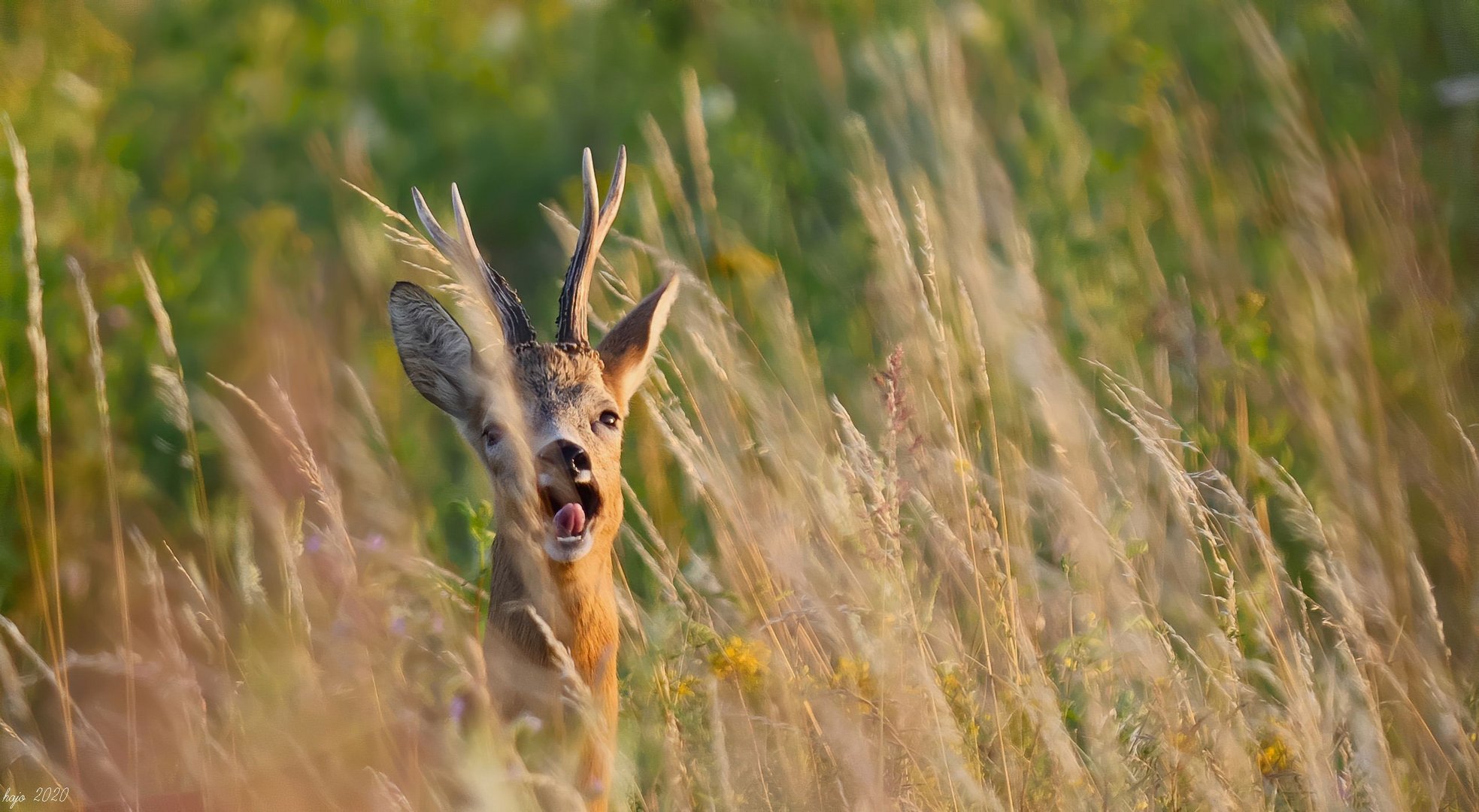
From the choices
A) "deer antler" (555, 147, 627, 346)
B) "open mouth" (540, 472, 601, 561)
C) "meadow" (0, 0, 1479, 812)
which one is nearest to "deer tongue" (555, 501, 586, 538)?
"open mouth" (540, 472, 601, 561)

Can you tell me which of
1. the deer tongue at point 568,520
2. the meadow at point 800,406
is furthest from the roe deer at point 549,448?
the meadow at point 800,406

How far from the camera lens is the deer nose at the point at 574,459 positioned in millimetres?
2955

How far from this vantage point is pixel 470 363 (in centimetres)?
323

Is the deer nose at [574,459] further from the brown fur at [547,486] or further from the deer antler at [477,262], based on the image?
the deer antler at [477,262]

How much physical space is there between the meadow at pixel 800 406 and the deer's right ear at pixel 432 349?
32 cm

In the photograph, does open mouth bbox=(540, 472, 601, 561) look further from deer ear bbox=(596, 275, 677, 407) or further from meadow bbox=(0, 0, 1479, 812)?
deer ear bbox=(596, 275, 677, 407)

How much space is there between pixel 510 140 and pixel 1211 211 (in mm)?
3499

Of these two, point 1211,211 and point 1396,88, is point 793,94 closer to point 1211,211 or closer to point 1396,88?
point 1211,211

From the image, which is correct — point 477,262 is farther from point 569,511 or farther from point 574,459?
point 569,511

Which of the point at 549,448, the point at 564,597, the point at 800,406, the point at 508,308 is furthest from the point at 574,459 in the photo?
the point at 800,406

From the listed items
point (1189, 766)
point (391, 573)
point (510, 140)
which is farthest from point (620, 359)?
point (510, 140)

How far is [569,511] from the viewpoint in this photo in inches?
115

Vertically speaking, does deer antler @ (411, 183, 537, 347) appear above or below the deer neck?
above

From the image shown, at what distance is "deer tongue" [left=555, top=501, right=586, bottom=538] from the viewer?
2.93 metres
